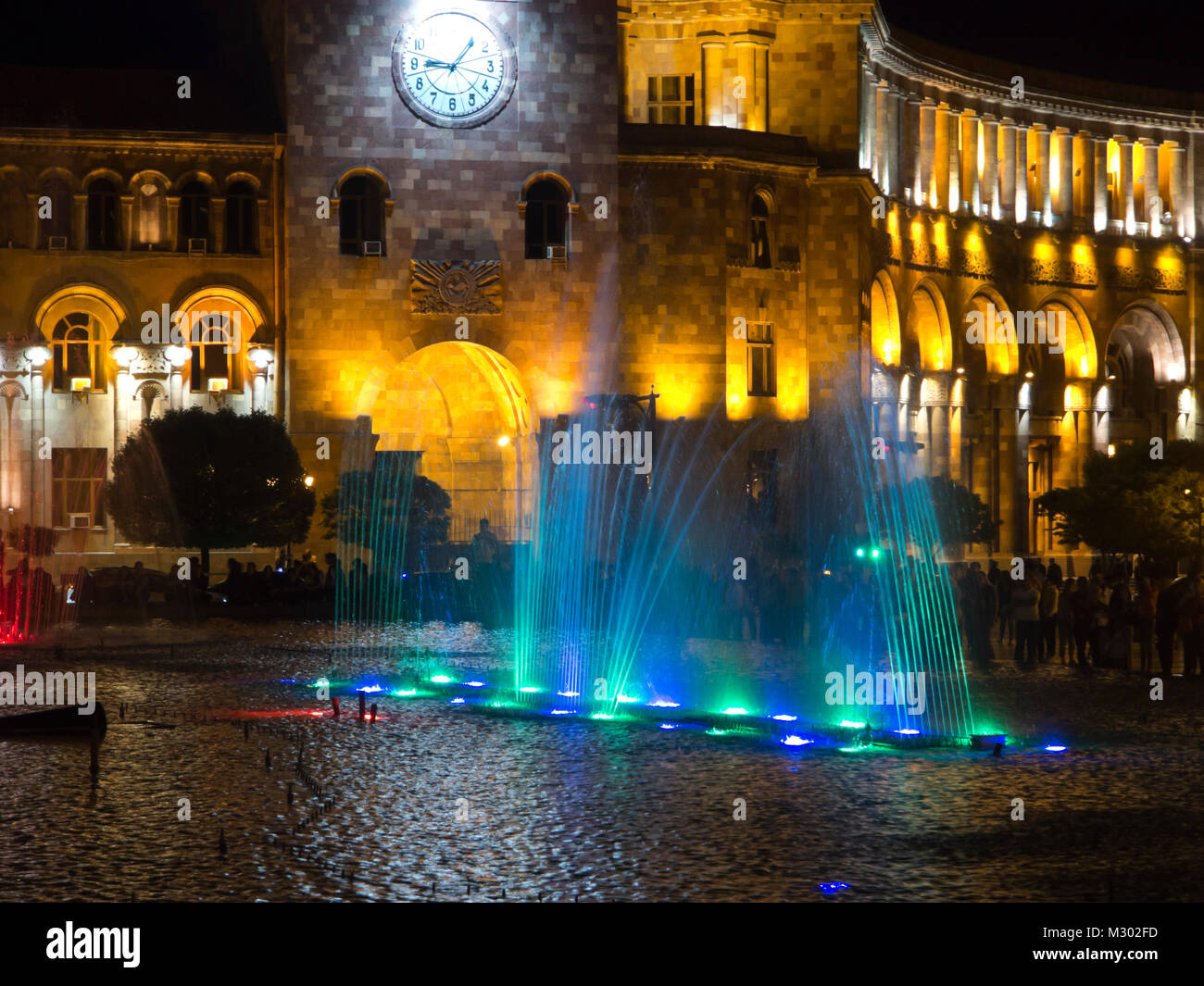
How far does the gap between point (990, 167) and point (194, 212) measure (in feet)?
88.0

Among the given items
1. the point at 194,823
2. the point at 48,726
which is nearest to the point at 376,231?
the point at 48,726

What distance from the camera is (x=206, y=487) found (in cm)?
3447

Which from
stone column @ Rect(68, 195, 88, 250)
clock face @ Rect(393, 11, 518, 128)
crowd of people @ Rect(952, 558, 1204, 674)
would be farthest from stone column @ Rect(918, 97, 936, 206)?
crowd of people @ Rect(952, 558, 1204, 674)

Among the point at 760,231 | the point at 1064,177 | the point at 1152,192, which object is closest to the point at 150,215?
the point at 760,231

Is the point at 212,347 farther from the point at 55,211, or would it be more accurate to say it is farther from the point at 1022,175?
the point at 1022,175

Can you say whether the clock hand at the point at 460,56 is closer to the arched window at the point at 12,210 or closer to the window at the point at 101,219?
the window at the point at 101,219

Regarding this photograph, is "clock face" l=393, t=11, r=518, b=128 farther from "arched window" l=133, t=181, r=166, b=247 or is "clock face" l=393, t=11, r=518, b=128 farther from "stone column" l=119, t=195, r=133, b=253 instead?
"stone column" l=119, t=195, r=133, b=253

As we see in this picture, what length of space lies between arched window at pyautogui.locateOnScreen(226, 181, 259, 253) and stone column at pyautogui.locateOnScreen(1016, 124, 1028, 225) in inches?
1055

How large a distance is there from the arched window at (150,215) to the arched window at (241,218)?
1.61 metres

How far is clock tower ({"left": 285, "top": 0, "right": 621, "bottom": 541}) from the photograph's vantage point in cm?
4169

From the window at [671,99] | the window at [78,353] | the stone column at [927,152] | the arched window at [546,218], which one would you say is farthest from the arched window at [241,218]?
the stone column at [927,152]

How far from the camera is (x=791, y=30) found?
4588 cm

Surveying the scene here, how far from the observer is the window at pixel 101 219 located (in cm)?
4319

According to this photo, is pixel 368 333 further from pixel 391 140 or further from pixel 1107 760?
pixel 1107 760
